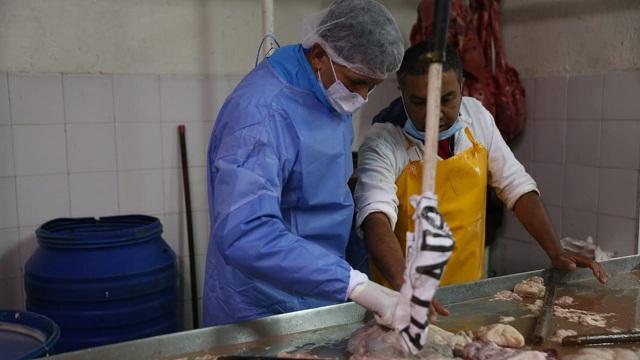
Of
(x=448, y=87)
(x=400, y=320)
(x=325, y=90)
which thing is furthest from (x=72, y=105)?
(x=400, y=320)

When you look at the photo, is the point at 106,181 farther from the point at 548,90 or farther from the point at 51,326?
the point at 548,90

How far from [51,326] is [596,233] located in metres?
2.45

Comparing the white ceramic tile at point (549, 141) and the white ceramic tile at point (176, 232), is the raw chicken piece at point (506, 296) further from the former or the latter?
the white ceramic tile at point (176, 232)

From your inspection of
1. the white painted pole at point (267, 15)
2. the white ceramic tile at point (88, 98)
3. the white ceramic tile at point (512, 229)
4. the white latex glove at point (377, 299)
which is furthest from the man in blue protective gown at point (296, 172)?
the white ceramic tile at point (512, 229)

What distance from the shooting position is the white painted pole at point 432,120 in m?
1.12

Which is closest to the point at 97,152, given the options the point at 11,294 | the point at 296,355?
the point at 11,294

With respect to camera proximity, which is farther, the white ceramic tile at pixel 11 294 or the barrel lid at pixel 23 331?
the white ceramic tile at pixel 11 294

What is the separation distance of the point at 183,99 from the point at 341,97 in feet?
5.15

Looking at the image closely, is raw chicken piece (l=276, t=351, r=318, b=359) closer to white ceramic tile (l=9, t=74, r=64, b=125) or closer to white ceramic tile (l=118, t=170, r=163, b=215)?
white ceramic tile (l=118, t=170, r=163, b=215)

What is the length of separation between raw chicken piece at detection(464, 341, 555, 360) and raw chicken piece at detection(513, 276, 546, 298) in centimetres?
49

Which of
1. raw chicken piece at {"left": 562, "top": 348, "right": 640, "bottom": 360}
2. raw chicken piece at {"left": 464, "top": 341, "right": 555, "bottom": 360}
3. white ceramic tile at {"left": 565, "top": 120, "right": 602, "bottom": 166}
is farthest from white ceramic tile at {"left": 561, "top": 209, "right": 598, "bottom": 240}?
raw chicken piece at {"left": 464, "top": 341, "right": 555, "bottom": 360}

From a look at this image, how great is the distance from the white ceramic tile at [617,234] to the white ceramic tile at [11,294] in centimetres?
276

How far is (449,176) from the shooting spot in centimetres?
218

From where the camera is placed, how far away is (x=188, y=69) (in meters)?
3.11
